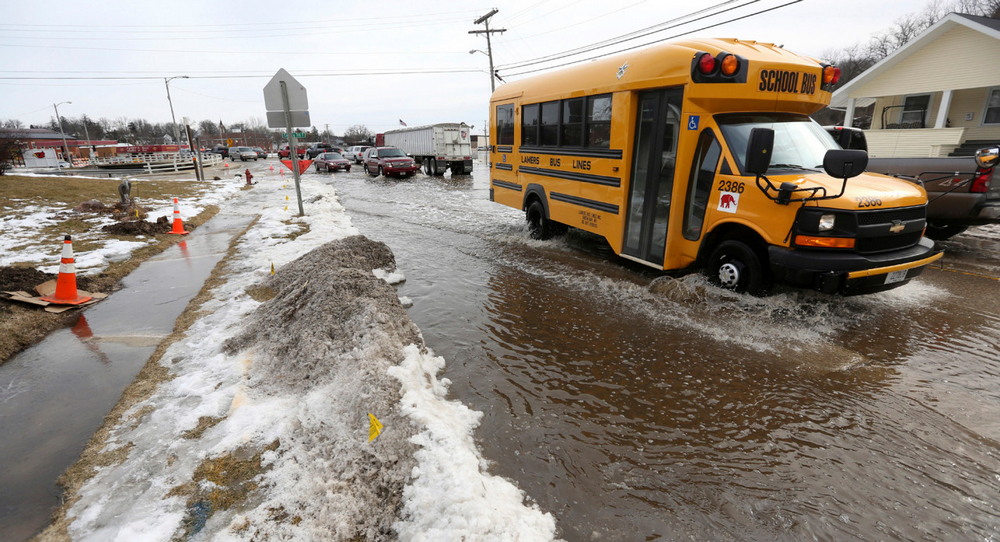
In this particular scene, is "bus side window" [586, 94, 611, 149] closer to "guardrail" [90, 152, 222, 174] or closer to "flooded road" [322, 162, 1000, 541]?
"flooded road" [322, 162, 1000, 541]

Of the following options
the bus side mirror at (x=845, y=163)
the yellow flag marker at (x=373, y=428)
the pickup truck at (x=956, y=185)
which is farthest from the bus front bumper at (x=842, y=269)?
the yellow flag marker at (x=373, y=428)

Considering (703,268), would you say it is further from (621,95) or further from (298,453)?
(298,453)

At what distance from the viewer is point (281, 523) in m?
2.50

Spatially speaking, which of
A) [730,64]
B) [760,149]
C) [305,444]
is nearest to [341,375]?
[305,444]

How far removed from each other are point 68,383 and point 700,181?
696cm

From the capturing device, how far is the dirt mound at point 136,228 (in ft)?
33.1

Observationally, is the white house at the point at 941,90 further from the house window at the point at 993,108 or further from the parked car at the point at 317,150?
the parked car at the point at 317,150

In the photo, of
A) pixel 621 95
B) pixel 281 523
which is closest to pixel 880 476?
pixel 281 523

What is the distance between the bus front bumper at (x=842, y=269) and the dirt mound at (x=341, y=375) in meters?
3.93

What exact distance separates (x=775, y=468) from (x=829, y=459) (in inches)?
16.6

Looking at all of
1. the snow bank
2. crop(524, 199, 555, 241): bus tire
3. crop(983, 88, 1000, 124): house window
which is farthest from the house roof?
the snow bank

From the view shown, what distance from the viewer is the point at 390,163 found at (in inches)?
1076

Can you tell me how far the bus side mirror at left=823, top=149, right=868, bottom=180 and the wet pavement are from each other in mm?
6433

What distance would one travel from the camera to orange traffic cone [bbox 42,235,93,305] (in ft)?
19.8
